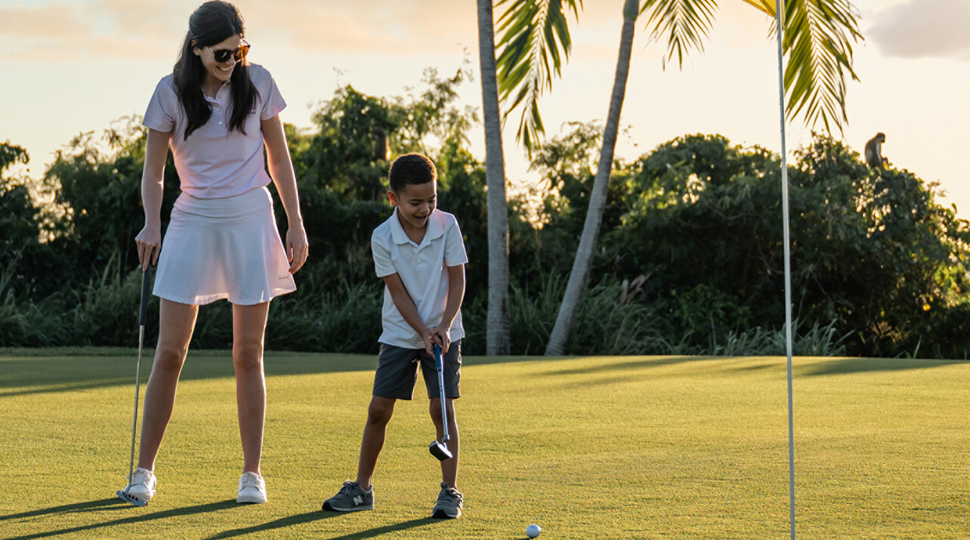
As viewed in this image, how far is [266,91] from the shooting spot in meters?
4.27

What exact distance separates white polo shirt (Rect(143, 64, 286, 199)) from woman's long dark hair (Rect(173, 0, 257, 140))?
0.03m

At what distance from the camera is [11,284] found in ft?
53.2

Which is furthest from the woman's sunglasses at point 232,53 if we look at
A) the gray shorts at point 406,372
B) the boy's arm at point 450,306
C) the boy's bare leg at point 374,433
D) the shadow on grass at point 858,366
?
the shadow on grass at point 858,366

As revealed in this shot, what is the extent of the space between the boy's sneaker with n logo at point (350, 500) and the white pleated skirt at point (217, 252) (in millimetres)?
856

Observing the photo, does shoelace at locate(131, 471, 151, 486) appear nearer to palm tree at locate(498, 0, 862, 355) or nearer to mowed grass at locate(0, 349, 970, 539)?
mowed grass at locate(0, 349, 970, 539)

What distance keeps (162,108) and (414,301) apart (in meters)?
1.25

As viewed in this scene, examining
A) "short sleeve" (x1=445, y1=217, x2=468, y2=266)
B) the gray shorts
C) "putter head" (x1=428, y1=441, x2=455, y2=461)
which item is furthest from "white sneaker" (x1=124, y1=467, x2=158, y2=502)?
"short sleeve" (x1=445, y1=217, x2=468, y2=266)

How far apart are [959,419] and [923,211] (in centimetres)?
1288

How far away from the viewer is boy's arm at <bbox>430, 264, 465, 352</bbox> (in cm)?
397

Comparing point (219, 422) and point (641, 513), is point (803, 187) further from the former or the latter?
point (641, 513)

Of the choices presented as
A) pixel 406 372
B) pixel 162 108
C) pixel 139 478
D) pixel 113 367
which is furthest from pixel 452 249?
pixel 113 367

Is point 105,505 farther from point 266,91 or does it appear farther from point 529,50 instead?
point 529,50

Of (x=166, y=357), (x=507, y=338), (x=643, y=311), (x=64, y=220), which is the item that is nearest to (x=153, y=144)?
(x=166, y=357)

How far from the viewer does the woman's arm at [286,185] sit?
14.1ft
